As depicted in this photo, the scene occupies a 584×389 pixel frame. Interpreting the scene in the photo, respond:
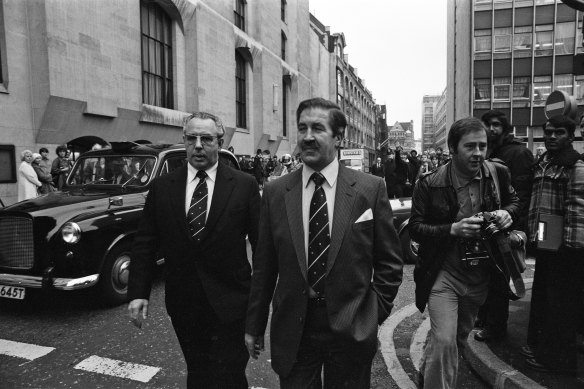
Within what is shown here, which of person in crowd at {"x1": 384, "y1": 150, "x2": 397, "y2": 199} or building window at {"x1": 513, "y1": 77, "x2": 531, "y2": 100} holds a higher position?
building window at {"x1": 513, "y1": 77, "x2": 531, "y2": 100}

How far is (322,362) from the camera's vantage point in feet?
7.09

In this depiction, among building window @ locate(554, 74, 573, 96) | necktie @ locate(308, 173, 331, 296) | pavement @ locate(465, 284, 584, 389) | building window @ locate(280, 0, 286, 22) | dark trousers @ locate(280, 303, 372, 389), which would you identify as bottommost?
pavement @ locate(465, 284, 584, 389)

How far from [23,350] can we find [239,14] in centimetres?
2753

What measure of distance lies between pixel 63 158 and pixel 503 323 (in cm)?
1182

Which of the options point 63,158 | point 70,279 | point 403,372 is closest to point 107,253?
A: point 70,279

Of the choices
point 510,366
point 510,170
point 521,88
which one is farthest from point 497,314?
point 521,88

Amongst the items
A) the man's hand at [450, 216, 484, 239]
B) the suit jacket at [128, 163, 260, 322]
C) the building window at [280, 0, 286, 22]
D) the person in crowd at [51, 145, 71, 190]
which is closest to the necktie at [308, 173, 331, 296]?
the suit jacket at [128, 163, 260, 322]

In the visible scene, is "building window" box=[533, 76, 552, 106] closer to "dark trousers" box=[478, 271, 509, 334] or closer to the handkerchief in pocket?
"dark trousers" box=[478, 271, 509, 334]

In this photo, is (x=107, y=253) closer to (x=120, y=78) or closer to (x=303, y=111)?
(x=303, y=111)

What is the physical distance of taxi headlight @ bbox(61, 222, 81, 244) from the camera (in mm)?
4789

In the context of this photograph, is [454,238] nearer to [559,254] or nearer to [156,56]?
[559,254]

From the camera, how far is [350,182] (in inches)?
86.7

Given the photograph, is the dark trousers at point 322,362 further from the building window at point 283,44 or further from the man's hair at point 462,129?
the building window at point 283,44

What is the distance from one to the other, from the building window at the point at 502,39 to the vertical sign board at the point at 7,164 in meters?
35.5
